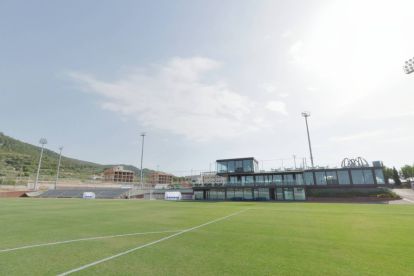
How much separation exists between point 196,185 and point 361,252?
41650 mm

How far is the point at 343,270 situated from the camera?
479 cm

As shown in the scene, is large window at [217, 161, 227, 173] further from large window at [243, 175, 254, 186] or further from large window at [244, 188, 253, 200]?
large window at [244, 188, 253, 200]

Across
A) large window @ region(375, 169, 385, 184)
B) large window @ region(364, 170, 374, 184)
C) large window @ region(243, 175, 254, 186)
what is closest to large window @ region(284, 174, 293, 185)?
large window @ region(243, 175, 254, 186)

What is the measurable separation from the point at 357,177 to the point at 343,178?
7.41ft

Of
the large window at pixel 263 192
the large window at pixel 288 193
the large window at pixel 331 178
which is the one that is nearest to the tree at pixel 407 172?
the large window at pixel 331 178

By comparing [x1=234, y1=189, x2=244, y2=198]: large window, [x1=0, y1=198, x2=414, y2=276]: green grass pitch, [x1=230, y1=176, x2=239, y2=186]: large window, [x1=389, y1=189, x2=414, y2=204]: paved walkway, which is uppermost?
[x1=230, y1=176, x2=239, y2=186]: large window

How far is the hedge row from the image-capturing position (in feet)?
109

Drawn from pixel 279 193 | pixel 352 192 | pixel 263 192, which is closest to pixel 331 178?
pixel 352 192

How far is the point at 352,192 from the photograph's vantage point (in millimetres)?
34438

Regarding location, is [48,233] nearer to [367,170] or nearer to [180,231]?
[180,231]

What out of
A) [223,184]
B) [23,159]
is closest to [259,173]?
[223,184]

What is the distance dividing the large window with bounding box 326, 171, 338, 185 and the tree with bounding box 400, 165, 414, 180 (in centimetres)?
9282

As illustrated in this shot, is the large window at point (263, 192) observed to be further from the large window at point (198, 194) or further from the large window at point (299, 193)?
the large window at point (198, 194)

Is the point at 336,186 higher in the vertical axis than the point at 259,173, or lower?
lower
